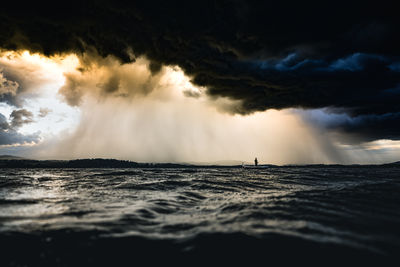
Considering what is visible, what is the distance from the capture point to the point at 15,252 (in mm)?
3262

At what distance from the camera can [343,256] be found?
317 cm

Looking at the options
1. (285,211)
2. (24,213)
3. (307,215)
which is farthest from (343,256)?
(24,213)

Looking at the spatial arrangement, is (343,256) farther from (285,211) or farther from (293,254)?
(285,211)

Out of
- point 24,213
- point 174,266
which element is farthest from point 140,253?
point 24,213

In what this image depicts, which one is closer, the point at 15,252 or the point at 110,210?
the point at 15,252

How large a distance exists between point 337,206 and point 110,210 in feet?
24.8

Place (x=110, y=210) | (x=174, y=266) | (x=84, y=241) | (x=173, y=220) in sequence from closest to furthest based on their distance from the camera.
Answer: (x=174, y=266) < (x=84, y=241) < (x=173, y=220) < (x=110, y=210)

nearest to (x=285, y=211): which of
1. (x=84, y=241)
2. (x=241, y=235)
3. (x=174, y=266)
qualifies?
(x=241, y=235)

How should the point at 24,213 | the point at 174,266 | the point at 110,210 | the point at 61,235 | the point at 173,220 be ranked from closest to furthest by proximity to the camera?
the point at 174,266, the point at 61,235, the point at 173,220, the point at 24,213, the point at 110,210

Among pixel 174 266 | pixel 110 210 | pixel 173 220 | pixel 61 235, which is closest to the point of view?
pixel 174 266

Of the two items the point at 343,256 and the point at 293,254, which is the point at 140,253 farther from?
the point at 343,256

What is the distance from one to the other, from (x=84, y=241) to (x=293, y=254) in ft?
12.4

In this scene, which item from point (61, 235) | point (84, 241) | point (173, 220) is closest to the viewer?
point (84, 241)

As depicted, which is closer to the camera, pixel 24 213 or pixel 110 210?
pixel 24 213
